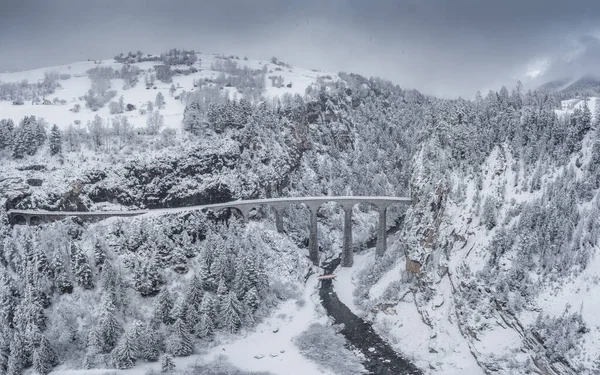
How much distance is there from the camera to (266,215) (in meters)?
113

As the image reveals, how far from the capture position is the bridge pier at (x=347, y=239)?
350 ft

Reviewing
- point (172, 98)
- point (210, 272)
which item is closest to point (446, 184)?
point (210, 272)

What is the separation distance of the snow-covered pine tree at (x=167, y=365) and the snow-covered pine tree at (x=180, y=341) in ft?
10.1

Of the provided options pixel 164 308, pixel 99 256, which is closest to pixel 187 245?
pixel 99 256

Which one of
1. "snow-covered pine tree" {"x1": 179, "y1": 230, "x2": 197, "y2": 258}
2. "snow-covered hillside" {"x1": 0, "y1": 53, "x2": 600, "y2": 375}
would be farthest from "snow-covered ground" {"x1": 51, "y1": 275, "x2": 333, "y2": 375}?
"snow-covered pine tree" {"x1": 179, "y1": 230, "x2": 197, "y2": 258}

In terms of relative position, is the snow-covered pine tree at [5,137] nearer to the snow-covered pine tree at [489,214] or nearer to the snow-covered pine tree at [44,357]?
the snow-covered pine tree at [44,357]

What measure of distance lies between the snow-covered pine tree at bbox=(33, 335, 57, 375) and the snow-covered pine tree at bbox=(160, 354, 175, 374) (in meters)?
16.3

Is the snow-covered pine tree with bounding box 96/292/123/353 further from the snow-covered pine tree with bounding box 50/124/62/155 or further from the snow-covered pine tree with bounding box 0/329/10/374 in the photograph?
the snow-covered pine tree with bounding box 50/124/62/155

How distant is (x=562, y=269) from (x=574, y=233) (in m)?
5.65

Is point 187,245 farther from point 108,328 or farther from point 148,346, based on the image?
point 148,346

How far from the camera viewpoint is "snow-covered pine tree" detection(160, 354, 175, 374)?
70562mm

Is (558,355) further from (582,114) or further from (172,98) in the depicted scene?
(172,98)

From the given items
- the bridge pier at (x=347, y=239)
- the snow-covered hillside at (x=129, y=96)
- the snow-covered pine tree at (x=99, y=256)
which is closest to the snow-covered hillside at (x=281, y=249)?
the snow-covered pine tree at (x=99, y=256)

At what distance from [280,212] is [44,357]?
Answer: 5535 centimetres
